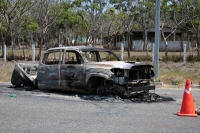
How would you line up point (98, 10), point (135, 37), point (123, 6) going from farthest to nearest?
point (135, 37) → point (98, 10) → point (123, 6)

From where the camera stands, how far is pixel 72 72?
10.5 metres

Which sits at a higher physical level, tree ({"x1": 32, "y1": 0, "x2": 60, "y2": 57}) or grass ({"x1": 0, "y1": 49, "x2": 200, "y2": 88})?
tree ({"x1": 32, "y1": 0, "x2": 60, "y2": 57})

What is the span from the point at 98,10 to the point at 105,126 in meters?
33.3

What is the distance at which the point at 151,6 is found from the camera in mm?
33500

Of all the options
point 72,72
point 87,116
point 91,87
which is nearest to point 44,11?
point 72,72

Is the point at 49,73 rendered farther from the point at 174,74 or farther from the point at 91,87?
the point at 174,74

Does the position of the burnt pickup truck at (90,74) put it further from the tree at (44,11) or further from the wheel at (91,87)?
the tree at (44,11)

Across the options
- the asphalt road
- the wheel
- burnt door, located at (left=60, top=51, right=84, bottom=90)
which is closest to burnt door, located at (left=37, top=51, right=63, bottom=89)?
burnt door, located at (left=60, top=51, right=84, bottom=90)

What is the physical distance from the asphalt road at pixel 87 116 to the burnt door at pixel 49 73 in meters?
0.73

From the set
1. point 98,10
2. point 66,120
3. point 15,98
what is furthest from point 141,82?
point 98,10

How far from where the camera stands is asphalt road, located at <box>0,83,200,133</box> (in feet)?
21.4

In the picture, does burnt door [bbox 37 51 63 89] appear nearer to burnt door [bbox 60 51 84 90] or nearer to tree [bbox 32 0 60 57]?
burnt door [bbox 60 51 84 90]

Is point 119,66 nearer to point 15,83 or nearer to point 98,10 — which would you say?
point 15,83

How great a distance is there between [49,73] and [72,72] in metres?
1.09
